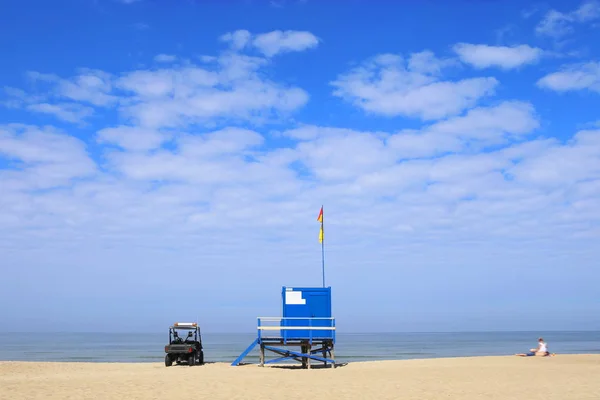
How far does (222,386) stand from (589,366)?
16.5m

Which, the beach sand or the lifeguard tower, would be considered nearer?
the beach sand

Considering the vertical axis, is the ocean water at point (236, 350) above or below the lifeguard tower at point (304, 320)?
below

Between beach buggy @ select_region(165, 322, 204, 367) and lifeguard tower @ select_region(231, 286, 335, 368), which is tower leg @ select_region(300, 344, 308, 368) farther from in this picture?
beach buggy @ select_region(165, 322, 204, 367)

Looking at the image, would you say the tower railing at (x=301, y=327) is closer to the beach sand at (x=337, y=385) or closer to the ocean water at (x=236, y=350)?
the beach sand at (x=337, y=385)

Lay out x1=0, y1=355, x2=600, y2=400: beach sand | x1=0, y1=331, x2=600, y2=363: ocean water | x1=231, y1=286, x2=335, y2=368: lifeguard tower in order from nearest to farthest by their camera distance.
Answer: x1=0, y1=355, x2=600, y2=400: beach sand < x1=231, y1=286, x2=335, y2=368: lifeguard tower < x1=0, y1=331, x2=600, y2=363: ocean water

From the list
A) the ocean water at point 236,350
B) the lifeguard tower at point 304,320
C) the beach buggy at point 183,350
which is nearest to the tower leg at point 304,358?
the lifeguard tower at point 304,320

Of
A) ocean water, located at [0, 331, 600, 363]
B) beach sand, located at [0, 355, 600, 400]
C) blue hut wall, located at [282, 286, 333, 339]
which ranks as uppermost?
blue hut wall, located at [282, 286, 333, 339]

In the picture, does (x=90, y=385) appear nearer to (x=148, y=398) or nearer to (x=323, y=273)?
(x=148, y=398)

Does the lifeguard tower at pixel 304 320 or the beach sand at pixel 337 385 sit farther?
the lifeguard tower at pixel 304 320

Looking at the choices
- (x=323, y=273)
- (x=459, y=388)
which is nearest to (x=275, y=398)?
(x=459, y=388)

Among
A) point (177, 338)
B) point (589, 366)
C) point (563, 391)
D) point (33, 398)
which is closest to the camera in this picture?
point (33, 398)

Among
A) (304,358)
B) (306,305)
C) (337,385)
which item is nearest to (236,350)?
(304,358)

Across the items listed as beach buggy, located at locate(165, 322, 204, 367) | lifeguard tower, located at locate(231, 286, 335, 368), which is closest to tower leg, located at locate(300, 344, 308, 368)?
lifeguard tower, located at locate(231, 286, 335, 368)

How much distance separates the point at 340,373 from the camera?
74.6ft
